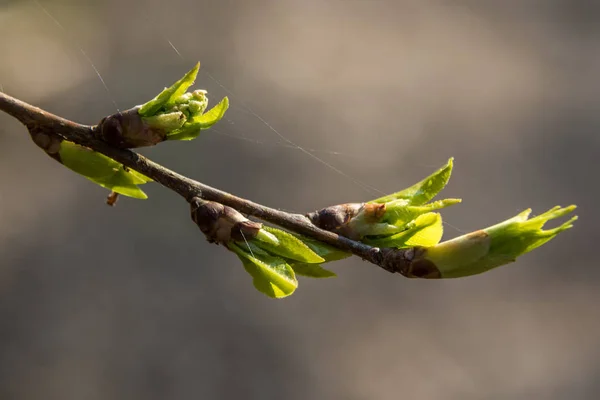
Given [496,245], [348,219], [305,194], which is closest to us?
[496,245]

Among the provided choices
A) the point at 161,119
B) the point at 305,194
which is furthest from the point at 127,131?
the point at 305,194

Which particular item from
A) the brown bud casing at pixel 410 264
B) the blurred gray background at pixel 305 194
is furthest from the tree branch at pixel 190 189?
the blurred gray background at pixel 305 194

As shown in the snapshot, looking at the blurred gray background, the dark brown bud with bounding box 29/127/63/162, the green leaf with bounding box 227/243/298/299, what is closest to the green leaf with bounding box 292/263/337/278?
the green leaf with bounding box 227/243/298/299

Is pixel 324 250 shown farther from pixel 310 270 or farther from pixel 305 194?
pixel 305 194

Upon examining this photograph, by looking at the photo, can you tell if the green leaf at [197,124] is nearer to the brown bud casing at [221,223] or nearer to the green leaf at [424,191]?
the brown bud casing at [221,223]

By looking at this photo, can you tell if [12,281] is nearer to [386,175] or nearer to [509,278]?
[386,175]

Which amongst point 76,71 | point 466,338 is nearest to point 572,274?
point 466,338

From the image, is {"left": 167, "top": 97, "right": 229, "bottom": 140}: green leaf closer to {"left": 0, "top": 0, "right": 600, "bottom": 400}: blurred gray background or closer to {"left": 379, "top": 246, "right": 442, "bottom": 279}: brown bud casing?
{"left": 379, "top": 246, "right": 442, "bottom": 279}: brown bud casing
